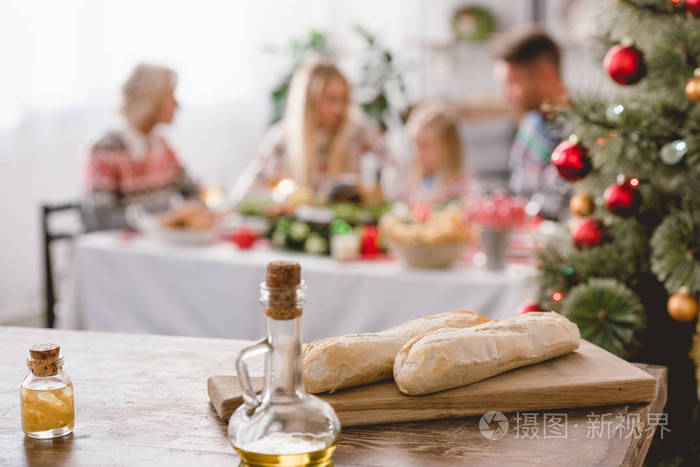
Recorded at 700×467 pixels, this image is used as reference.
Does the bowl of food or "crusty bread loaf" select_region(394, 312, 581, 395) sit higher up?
"crusty bread loaf" select_region(394, 312, 581, 395)

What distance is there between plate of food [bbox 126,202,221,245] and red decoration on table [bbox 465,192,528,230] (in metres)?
1.02

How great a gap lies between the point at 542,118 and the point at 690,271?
2.16 metres

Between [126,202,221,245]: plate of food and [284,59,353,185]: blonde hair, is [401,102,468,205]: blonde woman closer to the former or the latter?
[284,59,353,185]: blonde hair

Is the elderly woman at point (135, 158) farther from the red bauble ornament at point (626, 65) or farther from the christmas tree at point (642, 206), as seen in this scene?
the red bauble ornament at point (626, 65)

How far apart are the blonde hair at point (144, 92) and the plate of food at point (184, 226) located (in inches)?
28.3

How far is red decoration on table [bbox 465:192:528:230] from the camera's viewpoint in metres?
2.24

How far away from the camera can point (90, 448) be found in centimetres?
77

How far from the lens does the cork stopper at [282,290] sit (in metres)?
0.67

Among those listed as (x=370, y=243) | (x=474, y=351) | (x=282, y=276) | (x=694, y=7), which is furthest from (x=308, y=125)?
(x=282, y=276)

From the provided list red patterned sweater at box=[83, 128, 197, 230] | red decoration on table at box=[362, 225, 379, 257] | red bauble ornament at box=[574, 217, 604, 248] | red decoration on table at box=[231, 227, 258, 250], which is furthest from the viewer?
red patterned sweater at box=[83, 128, 197, 230]

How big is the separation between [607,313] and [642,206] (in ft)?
0.72

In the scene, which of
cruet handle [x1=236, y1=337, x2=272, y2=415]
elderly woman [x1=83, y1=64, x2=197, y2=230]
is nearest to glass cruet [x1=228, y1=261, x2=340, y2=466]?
cruet handle [x1=236, y1=337, x2=272, y2=415]

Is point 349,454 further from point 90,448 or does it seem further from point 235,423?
point 90,448

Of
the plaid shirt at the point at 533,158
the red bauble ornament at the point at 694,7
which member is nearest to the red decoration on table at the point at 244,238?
A: the plaid shirt at the point at 533,158
